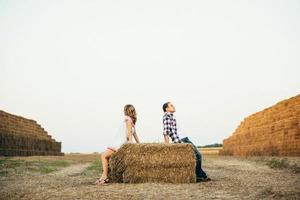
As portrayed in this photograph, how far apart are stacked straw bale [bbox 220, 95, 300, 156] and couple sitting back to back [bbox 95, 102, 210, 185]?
28.9 feet

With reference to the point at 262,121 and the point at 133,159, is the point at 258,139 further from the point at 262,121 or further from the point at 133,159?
the point at 133,159

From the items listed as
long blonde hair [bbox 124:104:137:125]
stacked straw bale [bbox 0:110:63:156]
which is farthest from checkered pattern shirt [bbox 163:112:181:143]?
stacked straw bale [bbox 0:110:63:156]

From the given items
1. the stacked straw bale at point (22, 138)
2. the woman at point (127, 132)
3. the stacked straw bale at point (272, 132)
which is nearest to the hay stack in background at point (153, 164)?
the woman at point (127, 132)

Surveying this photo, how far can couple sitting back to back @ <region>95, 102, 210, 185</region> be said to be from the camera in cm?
784

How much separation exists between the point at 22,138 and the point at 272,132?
16212mm

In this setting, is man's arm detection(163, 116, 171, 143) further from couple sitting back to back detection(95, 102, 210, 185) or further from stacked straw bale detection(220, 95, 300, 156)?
stacked straw bale detection(220, 95, 300, 156)

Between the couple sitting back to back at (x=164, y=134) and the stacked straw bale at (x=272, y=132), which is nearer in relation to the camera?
the couple sitting back to back at (x=164, y=134)

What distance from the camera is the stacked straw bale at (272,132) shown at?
1667 centimetres

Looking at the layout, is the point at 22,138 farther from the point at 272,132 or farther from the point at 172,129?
the point at 172,129

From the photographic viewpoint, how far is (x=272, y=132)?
19.7m

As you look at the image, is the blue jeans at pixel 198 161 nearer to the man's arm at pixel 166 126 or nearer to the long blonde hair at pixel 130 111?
the man's arm at pixel 166 126

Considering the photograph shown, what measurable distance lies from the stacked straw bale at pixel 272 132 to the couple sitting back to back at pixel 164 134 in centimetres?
881

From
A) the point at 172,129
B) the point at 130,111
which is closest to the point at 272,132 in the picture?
the point at 172,129

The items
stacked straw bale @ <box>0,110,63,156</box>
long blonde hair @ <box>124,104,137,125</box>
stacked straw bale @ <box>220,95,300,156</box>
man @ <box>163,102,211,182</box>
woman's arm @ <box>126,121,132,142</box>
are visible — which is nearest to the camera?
woman's arm @ <box>126,121,132,142</box>
